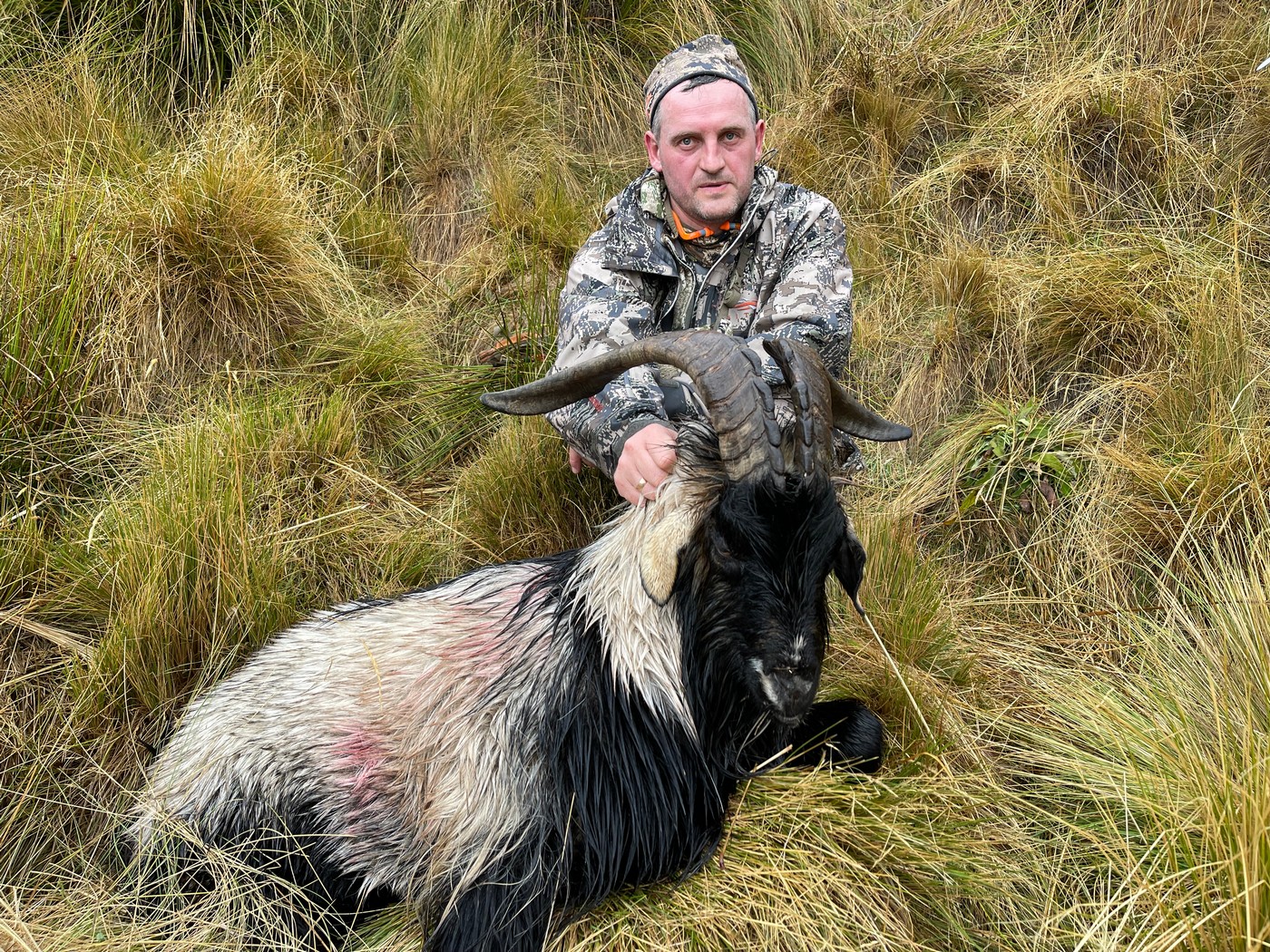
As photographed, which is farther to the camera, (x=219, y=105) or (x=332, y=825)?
(x=219, y=105)

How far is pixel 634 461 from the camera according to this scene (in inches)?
135

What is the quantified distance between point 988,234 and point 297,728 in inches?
175

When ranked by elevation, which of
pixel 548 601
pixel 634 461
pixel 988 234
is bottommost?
pixel 548 601

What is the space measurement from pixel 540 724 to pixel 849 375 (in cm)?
288

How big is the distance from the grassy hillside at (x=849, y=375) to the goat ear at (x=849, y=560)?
58cm

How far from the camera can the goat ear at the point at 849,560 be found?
3096mm

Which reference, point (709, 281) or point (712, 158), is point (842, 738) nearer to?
point (709, 281)

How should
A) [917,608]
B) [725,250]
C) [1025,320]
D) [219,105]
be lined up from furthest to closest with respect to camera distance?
1. [219,105]
2. [1025,320]
3. [725,250]
4. [917,608]

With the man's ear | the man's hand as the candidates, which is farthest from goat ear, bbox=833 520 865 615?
the man's ear

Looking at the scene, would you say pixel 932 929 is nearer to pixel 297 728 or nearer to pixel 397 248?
pixel 297 728

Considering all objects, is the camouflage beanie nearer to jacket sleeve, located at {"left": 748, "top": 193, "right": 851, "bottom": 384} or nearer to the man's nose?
the man's nose

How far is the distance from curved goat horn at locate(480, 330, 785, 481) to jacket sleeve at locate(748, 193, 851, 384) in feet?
3.57

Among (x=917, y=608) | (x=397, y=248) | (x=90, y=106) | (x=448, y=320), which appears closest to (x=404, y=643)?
(x=917, y=608)

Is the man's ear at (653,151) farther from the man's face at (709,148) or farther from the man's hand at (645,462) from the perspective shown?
the man's hand at (645,462)
